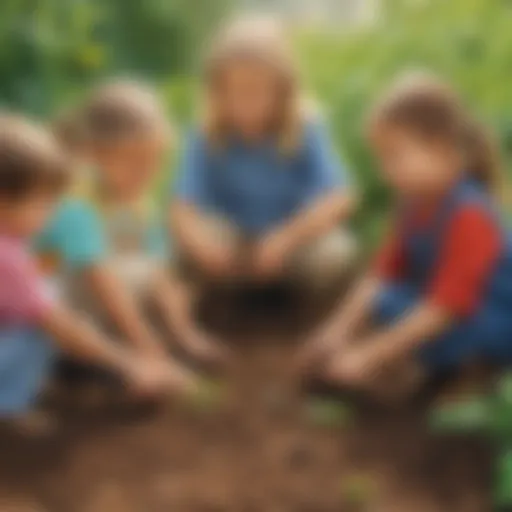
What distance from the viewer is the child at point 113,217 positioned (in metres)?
1.11

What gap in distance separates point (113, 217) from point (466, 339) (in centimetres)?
38

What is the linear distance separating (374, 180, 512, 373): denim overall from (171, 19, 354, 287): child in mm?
138

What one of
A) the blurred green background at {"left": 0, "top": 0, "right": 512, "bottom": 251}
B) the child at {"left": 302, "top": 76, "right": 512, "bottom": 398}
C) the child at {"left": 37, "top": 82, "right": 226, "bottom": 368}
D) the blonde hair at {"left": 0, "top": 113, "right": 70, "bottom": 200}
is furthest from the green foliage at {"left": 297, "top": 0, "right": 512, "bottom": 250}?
the blonde hair at {"left": 0, "top": 113, "right": 70, "bottom": 200}

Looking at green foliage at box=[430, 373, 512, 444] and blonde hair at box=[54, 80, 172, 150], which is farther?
blonde hair at box=[54, 80, 172, 150]

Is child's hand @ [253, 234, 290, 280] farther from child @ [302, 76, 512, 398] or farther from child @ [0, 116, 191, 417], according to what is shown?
child @ [0, 116, 191, 417]

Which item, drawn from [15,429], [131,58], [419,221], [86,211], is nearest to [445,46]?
[419,221]

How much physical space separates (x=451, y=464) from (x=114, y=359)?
1.13 ft

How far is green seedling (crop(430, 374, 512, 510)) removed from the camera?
95 centimetres

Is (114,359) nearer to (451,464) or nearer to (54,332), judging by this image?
(54,332)

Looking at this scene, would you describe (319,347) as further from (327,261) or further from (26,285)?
(26,285)

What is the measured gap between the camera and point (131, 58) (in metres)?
1.28

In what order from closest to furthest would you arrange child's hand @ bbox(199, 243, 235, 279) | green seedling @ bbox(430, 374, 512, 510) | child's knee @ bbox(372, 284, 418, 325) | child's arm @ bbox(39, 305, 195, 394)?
green seedling @ bbox(430, 374, 512, 510)
child's arm @ bbox(39, 305, 195, 394)
child's knee @ bbox(372, 284, 418, 325)
child's hand @ bbox(199, 243, 235, 279)

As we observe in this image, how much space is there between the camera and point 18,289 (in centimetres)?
101

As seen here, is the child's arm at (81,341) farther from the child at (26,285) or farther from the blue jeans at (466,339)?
the blue jeans at (466,339)
